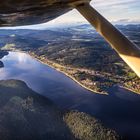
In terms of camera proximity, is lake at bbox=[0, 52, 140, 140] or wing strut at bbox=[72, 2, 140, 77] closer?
wing strut at bbox=[72, 2, 140, 77]

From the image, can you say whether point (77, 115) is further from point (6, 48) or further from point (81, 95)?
point (6, 48)

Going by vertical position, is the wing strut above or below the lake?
above

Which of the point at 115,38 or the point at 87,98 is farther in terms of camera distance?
the point at 87,98

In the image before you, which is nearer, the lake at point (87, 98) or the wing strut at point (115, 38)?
the wing strut at point (115, 38)

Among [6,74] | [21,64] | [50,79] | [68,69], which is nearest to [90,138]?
[50,79]

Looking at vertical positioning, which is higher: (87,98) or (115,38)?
(115,38)
